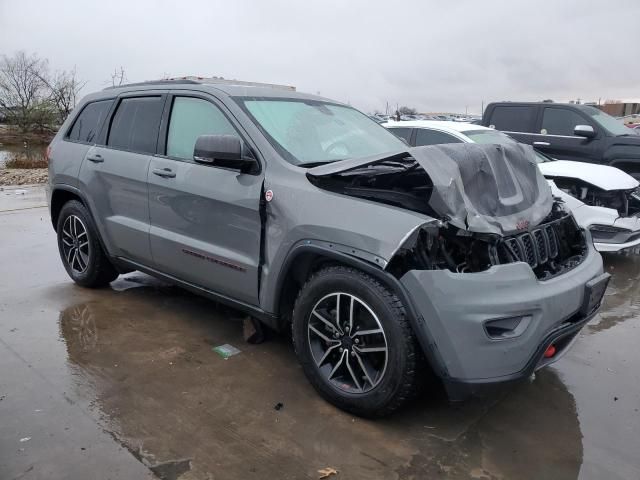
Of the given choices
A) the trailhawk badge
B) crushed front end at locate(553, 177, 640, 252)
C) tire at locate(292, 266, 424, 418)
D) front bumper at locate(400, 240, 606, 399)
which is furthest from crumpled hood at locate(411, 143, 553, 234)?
crushed front end at locate(553, 177, 640, 252)

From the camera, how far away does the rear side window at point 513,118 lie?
30.3ft

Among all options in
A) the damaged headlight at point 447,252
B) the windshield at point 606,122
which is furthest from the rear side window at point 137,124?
the windshield at point 606,122

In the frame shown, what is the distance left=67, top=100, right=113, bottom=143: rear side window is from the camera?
4770mm

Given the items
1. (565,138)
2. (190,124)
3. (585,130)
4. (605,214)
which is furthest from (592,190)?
(190,124)

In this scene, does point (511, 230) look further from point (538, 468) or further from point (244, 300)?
point (244, 300)

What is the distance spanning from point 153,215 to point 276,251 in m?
1.33

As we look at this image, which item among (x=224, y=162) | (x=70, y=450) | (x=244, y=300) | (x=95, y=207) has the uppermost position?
(x=224, y=162)

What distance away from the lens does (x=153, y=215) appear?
410 cm

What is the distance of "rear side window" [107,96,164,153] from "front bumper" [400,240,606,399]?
98.8 inches

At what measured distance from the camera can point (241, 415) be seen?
3.05m

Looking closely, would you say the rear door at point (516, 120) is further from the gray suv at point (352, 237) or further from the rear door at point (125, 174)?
the rear door at point (125, 174)

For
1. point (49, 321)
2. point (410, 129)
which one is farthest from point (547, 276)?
point (410, 129)

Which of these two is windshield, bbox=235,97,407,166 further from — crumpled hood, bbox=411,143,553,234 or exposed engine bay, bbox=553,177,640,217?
exposed engine bay, bbox=553,177,640,217

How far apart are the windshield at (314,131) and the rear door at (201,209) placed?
0.21 metres
